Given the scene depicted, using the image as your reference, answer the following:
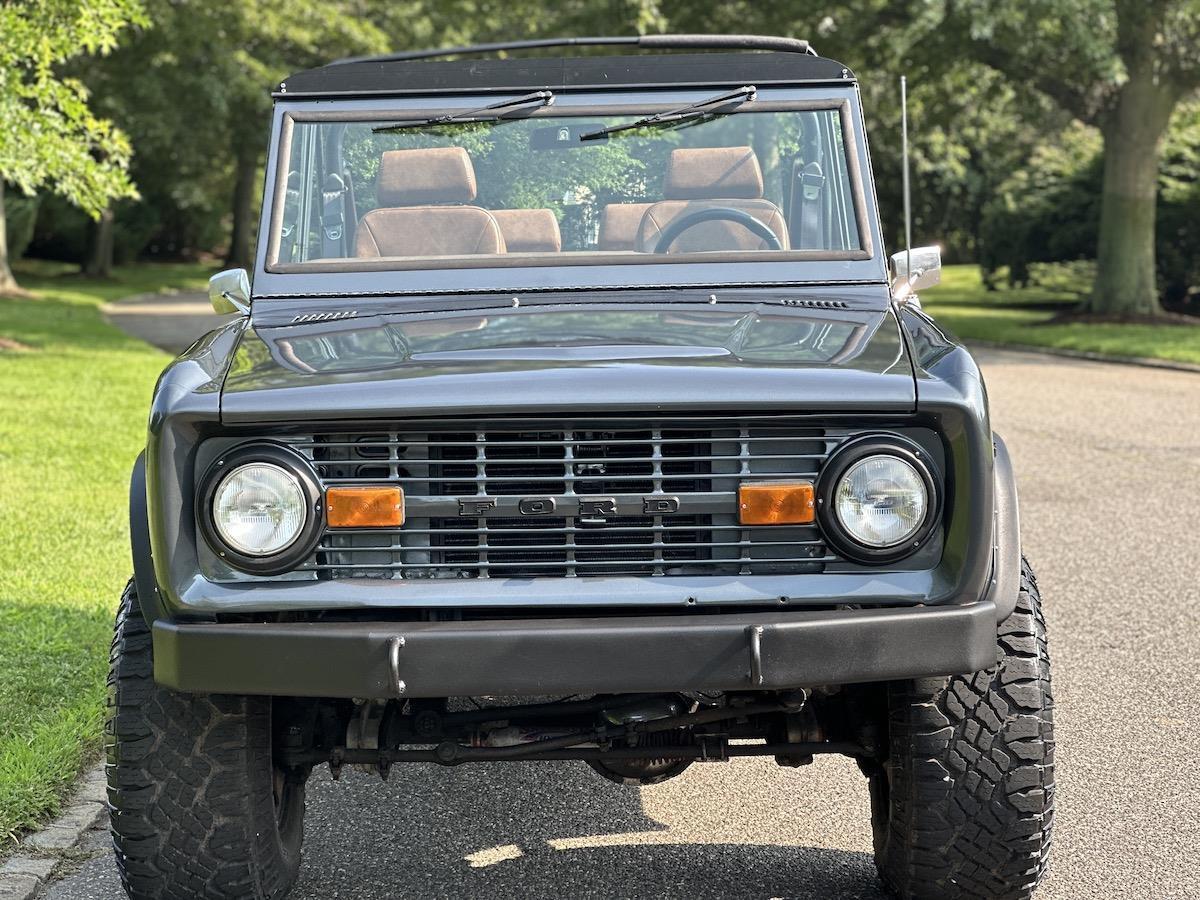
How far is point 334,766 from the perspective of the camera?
3.59 meters

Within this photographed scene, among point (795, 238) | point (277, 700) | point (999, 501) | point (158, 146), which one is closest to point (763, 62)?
point (795, 238)

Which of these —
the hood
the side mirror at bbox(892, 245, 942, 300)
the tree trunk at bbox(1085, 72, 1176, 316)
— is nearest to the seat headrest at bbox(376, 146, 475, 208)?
the hood

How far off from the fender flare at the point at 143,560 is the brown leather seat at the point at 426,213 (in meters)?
1.12

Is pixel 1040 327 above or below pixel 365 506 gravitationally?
below

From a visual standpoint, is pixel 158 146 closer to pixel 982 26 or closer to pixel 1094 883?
pixel 982 26

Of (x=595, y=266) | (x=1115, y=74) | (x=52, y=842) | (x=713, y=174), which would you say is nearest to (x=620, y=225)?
(x=595, y=266)

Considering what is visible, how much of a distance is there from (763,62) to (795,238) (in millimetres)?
601

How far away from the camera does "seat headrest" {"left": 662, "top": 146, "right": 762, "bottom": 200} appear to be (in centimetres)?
450

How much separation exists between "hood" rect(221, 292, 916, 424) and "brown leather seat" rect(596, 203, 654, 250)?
54cm

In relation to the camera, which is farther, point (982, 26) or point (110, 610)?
point (982, 26)

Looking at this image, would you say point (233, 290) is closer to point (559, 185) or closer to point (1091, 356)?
point (559, 185)

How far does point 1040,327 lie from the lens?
23688 millimetres

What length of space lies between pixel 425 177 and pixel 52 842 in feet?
6.97

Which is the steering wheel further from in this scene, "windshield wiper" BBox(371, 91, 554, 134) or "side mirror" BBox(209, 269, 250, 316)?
"side mirror" BBox(209, 269, 250, 316)
